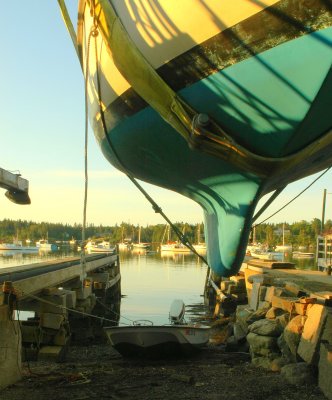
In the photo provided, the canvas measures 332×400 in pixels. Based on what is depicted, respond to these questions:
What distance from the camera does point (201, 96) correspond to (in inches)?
235

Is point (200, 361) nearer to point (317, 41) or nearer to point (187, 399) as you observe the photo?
point (187, 399)

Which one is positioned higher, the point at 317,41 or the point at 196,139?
the point at 317,41

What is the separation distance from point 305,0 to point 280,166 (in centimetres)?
185

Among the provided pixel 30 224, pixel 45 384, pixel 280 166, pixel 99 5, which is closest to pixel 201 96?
pixel 280 166

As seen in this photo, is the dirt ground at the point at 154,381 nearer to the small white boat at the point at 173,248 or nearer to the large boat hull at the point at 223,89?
the large boat hull at the point at 223,89

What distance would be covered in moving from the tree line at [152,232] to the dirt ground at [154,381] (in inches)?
3078

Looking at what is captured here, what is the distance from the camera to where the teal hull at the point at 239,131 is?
5.38 meters

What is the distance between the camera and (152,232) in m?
150

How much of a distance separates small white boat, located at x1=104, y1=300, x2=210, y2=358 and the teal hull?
316cm

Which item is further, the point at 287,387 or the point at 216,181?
the point at 287,387

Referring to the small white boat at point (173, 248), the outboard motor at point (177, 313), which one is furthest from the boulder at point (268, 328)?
the small white boat at point (173, 248)

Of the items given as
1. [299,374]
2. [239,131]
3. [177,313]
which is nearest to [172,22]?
[239,131]

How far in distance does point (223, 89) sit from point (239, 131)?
1.76 feet

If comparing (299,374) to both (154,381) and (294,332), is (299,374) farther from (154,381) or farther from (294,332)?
(154,381)
